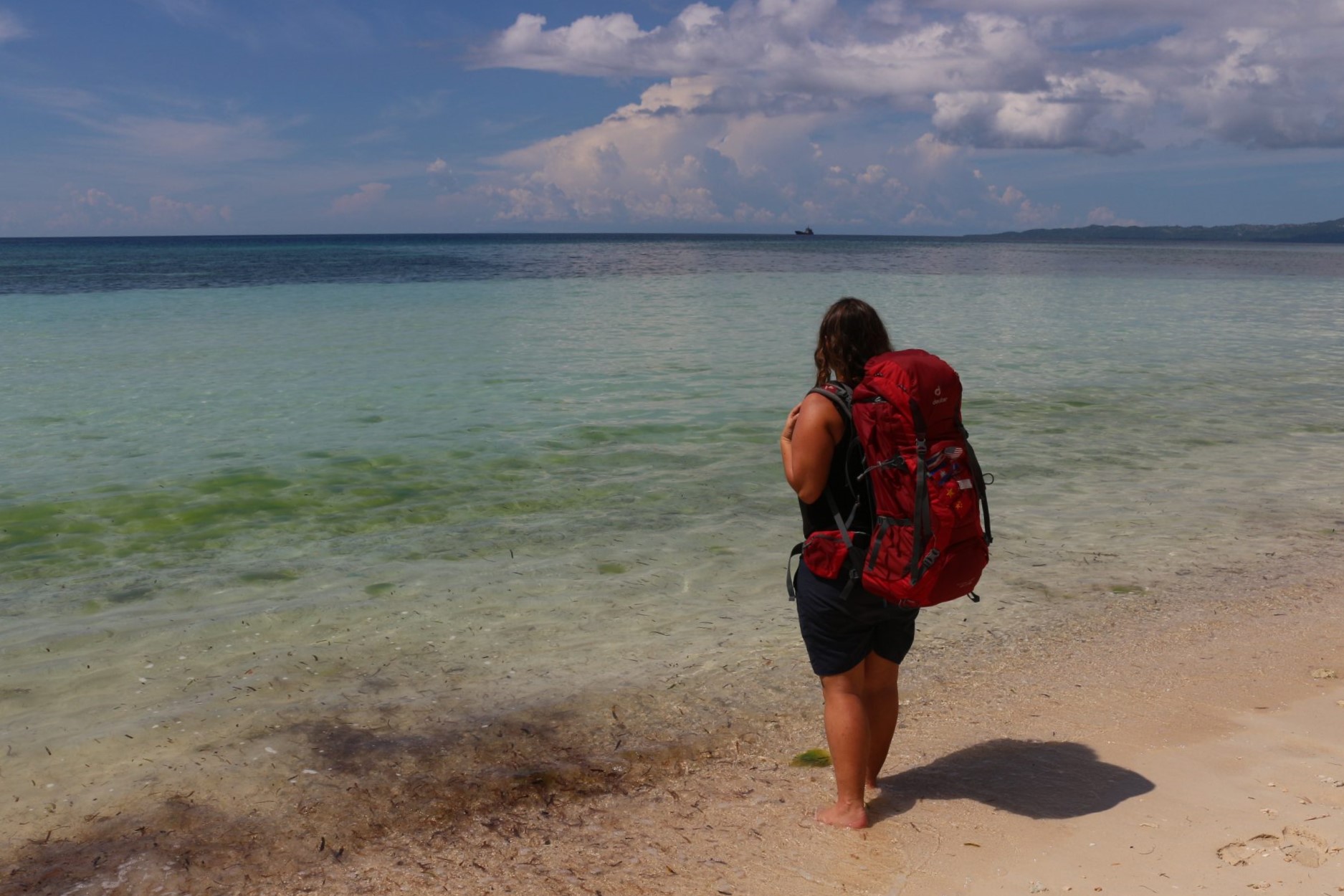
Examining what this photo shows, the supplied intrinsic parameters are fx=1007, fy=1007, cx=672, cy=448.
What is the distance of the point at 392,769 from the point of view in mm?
4621

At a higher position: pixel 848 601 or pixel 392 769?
pixel 848 601

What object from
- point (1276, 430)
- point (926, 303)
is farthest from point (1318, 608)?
point (926, 303)

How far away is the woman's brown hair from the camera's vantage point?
3.58 metres

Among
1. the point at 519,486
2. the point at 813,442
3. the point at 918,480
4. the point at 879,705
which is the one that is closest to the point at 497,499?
the point at 519,486

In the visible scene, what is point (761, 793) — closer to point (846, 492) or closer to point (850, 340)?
point (846, 492)

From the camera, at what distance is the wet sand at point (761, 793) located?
3.71 meters

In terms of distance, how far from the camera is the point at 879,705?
4.07 m

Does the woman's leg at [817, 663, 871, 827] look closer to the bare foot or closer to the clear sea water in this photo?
the bare foot

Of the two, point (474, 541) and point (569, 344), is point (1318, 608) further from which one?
point (569, 344)

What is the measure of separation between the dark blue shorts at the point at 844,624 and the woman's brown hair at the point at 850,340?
76 cm

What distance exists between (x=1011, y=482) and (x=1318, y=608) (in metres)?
3.57

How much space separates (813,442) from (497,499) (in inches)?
240

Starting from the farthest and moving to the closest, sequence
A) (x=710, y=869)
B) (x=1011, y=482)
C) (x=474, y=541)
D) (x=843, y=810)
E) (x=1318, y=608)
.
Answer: (x=1011, y=482), (x=474, y=541), (x=1318, y=608), (x=843, y=810), (x=710, y=869)

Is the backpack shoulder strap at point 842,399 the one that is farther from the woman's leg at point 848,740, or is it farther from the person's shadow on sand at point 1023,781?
the person's shadow on sand at point 1023,781
